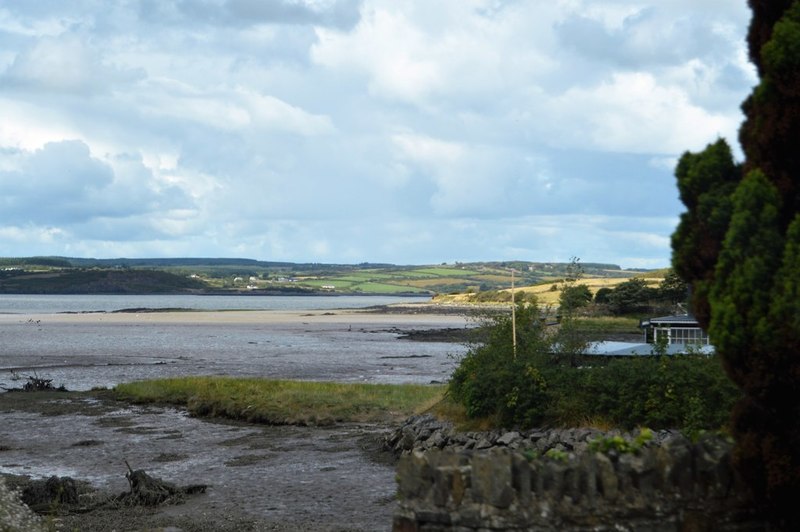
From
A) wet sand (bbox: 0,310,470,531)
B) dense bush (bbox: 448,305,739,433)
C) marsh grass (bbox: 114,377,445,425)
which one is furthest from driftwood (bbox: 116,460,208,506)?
marsh grass (bbox: 114,377,445,425)

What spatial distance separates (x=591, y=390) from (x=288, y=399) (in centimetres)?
1952

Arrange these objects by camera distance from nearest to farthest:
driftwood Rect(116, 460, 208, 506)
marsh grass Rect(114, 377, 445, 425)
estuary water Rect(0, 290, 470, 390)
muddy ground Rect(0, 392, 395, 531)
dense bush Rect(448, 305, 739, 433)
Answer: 1. muddy ground Rect(0, 392, 395, 531)
2. dense bush Rect(448, 305, 739, 433)
3. driftwood Rect(116, 460, 208, 506)
4. marsh grass Rect(114, 377, 445, 425)
5. estuary water Rect(0, 290, 470, 390)

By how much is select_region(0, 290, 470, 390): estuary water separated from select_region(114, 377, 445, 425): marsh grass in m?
11.7

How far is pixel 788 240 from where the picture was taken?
1012 cm

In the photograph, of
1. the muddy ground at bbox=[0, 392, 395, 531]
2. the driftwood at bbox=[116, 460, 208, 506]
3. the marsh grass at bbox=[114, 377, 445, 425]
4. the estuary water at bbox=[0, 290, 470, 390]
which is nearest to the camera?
the muddy ground at bbox=[0, 392, 395, 531]

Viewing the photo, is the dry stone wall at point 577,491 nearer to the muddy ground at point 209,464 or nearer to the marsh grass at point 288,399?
the muddy ground at point 209,464

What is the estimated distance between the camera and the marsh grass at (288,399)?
38406 millimetres

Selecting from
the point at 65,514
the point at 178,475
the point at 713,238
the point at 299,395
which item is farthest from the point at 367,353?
the point at 713,238

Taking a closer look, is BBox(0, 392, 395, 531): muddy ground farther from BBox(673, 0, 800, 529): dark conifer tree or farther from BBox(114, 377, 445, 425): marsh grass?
BBox(673, 0, 800, 529): dark conifer tree

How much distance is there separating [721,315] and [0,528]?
13.4 metres

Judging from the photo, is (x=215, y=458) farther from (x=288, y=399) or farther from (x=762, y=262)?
(x=762, y=262)

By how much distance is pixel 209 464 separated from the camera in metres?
28.9

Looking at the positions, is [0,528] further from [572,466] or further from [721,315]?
[721,315]

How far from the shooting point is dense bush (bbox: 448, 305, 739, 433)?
2192 centimetres
